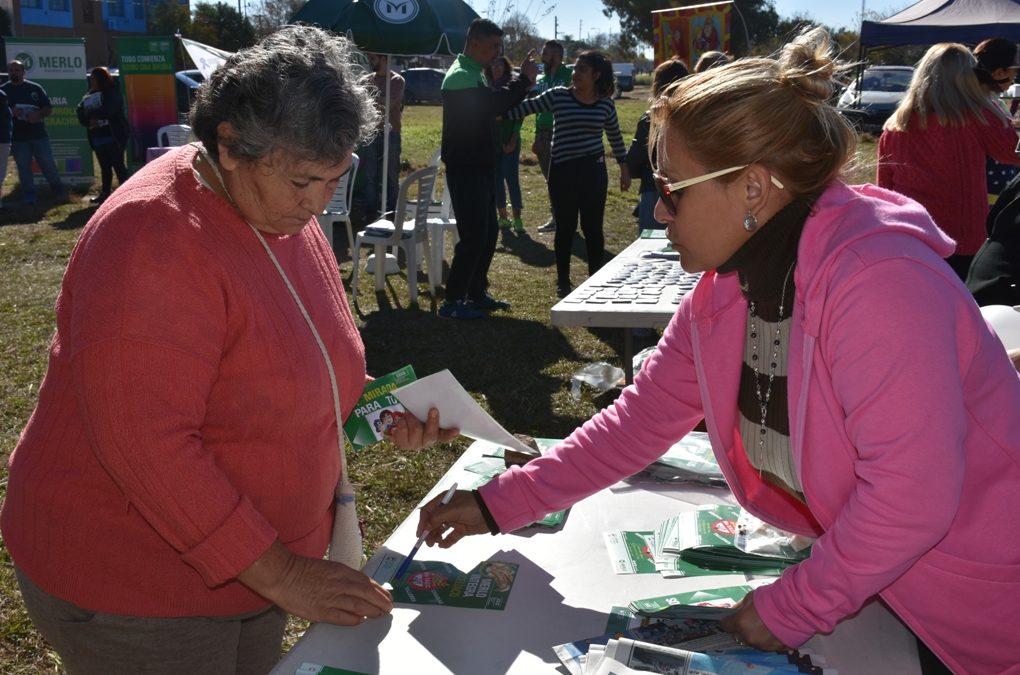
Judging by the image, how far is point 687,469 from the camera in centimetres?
194

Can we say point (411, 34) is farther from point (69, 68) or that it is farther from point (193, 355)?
point (69, 68)

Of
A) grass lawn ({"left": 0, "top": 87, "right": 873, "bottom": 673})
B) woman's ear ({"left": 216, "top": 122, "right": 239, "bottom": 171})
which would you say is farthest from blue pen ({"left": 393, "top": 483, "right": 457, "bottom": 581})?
grass lawn ({"left": 0, "top": 87, "right": 873, "bottom": 673})

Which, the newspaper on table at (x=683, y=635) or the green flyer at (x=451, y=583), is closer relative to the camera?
the newspaper on table at (x=683, y=635)

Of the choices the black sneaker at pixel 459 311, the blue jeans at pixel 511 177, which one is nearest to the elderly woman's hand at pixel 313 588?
the black sneaker at pixel 459 311

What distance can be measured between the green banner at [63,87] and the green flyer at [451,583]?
12.5 m

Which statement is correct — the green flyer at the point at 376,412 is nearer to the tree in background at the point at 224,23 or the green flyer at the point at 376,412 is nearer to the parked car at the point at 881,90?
the parked car at the point at 881,90

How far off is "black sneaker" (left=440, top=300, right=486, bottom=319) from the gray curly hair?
4985 mm

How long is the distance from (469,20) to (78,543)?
6971mm

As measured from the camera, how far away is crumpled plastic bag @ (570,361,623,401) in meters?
4.84

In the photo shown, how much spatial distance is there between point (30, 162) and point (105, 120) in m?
1.33

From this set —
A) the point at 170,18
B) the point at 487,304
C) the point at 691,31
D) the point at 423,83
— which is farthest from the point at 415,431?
the point at 170,18

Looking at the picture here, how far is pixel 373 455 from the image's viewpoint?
4.13 meters

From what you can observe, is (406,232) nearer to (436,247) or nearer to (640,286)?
(436,247)

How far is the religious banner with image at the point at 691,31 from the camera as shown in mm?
8664
